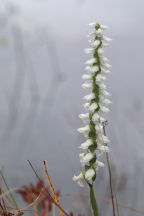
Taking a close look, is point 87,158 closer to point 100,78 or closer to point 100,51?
point 100,78

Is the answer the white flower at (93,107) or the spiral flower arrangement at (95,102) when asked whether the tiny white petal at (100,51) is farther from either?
the white flower at (93,107)

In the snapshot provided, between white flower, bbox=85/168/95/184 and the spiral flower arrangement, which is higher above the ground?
the spiral flower arrangement

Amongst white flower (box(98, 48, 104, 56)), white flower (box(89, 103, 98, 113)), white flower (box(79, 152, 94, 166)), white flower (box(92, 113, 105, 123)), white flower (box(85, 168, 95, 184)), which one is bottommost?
white flower (box(85, 168, 95, 184))

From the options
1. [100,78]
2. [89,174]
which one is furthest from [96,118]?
[89,174]

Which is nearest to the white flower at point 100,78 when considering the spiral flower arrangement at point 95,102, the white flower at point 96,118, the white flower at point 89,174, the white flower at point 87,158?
the spiral flower arrangement at point 95,102

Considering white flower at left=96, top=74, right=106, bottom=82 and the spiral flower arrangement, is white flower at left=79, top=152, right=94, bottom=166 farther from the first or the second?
white flower at left=96, top=74, right=106, bottom=82

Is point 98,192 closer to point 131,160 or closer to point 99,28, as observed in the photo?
point 131,160

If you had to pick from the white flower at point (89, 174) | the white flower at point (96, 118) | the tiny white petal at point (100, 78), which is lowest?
the white flower at point (89, 174)

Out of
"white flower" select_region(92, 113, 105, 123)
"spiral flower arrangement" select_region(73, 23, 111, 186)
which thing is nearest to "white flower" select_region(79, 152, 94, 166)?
"spiral flower arrangement" select_region(73, 23, 111, 186)
